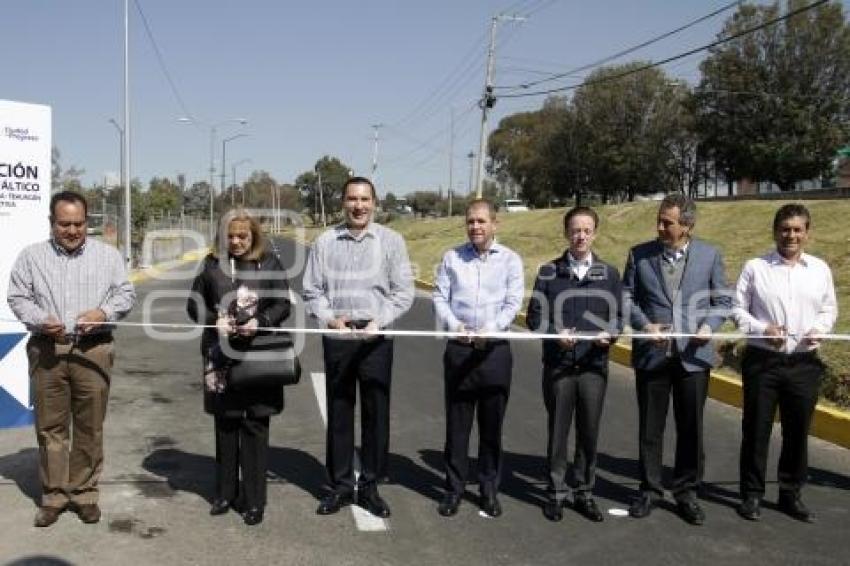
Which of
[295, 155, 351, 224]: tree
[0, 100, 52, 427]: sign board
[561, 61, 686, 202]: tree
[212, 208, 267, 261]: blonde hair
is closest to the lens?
[212, 208, 267, 261]: blonde hair

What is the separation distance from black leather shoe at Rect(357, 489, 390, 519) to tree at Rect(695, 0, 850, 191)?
50.3m

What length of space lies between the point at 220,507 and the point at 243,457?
1.03 ft

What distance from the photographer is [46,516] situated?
4660 mm

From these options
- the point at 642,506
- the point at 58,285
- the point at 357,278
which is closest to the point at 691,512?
the point at 642,506

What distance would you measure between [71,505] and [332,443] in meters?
1.53

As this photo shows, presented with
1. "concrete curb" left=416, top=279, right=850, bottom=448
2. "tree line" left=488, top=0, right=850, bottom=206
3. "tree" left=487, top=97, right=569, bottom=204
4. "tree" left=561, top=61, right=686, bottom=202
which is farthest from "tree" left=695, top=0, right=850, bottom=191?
"concrete curb" left=416, top=279, right=850, bottom=448

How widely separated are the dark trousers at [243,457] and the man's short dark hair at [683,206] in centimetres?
271

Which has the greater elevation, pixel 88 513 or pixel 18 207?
pixel 18 207

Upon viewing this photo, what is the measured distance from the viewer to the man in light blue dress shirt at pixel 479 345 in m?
4.96

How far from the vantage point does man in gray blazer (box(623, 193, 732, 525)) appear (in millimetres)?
4969

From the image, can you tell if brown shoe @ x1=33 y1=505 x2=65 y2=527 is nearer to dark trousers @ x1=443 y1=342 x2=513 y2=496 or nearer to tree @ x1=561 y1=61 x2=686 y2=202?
dark trousers @ x1=443 y1=342 x2=513 y2=496

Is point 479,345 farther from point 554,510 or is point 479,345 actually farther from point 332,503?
point 332,503

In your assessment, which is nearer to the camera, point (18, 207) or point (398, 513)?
point (398, 513)

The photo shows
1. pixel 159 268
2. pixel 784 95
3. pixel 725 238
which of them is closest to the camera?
pixel 725 238
